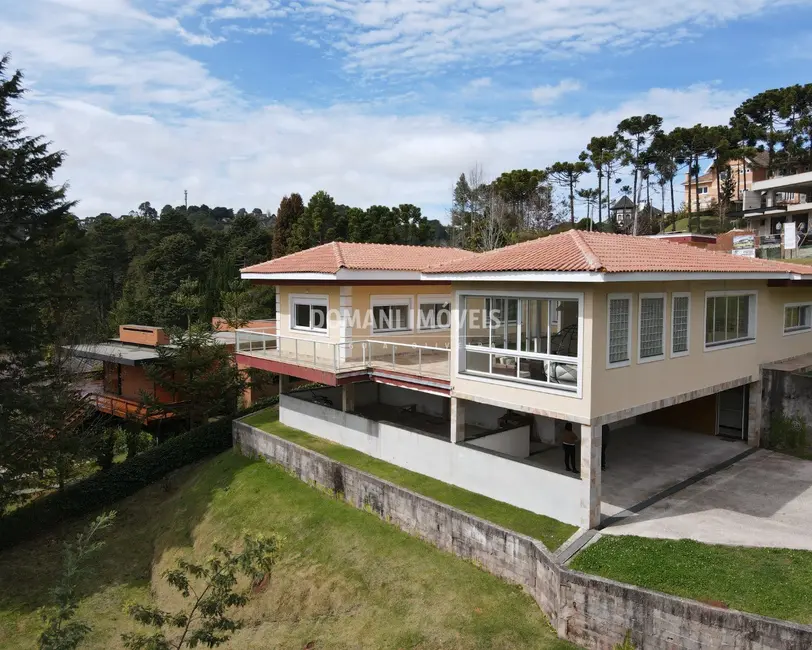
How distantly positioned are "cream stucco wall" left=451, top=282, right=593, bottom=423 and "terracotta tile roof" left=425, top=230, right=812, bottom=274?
0.55m

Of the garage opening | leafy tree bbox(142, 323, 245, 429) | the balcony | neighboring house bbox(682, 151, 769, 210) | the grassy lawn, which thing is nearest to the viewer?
the grassy lawn

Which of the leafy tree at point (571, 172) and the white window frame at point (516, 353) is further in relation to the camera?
the leafy tree at point (571, 172)

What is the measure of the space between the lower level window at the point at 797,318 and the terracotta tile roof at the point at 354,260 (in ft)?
33.4

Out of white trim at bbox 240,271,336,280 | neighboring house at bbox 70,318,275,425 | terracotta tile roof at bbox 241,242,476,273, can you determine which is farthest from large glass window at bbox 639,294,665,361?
neighboring house at bbox 70,318,275,425

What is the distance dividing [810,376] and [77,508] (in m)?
24.4

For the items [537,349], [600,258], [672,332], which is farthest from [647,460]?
[600,258]

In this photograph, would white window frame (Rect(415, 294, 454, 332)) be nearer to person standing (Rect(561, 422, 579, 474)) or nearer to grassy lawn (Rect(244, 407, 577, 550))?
grassy lawn (Rect(244, 407, 577, 550))

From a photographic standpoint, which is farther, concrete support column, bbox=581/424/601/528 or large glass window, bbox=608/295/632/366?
large glass window, bbox=608/295/632/366

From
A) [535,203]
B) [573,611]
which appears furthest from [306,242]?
[573,611]

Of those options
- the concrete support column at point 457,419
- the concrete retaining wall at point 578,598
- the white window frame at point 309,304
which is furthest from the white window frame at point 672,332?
the white window frame at point 309,304

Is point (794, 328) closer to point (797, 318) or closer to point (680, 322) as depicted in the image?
point (797, 318)

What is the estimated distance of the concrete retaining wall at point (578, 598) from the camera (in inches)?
375

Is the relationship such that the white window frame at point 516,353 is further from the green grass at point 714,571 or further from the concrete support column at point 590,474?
the green grass at point 714,571

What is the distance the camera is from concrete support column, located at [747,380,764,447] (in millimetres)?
17984
